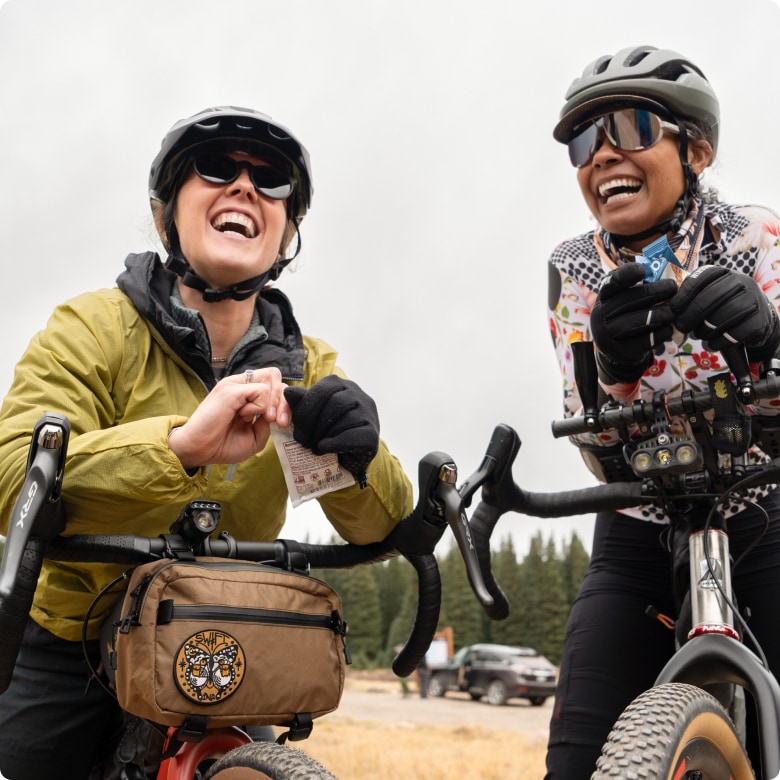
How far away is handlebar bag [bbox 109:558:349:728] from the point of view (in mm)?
1810

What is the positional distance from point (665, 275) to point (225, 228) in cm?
136

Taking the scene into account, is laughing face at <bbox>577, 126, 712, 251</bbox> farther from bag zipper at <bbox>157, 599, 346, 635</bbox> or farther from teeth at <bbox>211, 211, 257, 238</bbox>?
bag zipper at <bbox>157, 599, 346, 635</bbox>

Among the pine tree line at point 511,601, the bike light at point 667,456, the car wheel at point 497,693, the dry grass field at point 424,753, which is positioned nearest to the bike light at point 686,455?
the bike light at point 667,456

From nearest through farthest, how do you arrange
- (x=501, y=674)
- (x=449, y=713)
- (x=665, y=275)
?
(x=665, y=275)
(x=449, y=713)
(x=501, y=674)

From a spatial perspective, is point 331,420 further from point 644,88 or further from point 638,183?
point 644,88

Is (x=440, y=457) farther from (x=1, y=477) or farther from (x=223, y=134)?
(x=223, y=134)

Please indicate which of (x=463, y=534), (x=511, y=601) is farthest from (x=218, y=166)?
(x=511, y=601)

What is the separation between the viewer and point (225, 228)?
274cm

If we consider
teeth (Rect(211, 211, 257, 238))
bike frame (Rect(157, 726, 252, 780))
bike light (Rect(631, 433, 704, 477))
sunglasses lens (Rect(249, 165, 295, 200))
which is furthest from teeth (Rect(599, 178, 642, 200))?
bike frame (Rect(157, 726, 252, 780))

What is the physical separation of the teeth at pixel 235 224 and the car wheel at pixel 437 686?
31.0 meters

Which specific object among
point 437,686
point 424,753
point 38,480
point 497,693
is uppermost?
point 38,480

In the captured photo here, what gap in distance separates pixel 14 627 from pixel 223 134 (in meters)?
1.63

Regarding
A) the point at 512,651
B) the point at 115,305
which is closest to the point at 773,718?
the point at 115,305

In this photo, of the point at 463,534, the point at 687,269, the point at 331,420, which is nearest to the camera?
the point at 331,420
